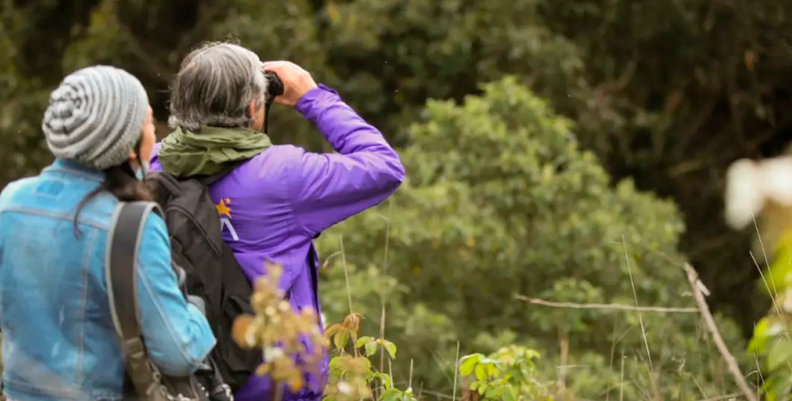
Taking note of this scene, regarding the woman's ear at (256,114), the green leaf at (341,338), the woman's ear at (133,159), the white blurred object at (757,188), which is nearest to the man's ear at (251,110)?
the woman's ear at (256,114)

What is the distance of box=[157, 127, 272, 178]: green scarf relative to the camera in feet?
8.18

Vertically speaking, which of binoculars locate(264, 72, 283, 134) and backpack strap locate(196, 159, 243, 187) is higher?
binoculars locate(264, 72, 283, 134)

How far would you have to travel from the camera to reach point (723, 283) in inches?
404

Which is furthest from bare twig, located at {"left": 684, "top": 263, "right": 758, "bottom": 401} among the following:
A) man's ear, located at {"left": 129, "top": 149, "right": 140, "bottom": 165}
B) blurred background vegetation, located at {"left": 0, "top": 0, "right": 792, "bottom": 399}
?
man's ear, located at {"left": 129, "top": 149, "right": 140, "bottom": 165}

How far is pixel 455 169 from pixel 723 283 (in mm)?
4507

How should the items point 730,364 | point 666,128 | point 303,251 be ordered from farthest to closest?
point 666,128
point 303,251
point 730,364

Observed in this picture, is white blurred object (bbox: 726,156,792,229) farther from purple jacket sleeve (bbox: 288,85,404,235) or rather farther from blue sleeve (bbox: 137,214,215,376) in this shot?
purple jacket sleeve (bbox: 288,85,404,235)

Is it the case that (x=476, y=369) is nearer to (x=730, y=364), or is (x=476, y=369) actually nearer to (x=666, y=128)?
(x=730, y=364)

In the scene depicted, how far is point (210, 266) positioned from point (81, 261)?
45cm

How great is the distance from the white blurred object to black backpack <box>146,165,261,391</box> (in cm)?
122

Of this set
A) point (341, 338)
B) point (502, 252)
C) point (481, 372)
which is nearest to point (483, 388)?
point (481, 372)

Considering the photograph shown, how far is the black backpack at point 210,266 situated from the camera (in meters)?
2.40

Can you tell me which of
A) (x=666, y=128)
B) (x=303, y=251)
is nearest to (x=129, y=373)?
(x=303, y=251)

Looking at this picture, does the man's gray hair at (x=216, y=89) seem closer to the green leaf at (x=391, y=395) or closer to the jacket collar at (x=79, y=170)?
the jacket collar at (x=79, y=170)
